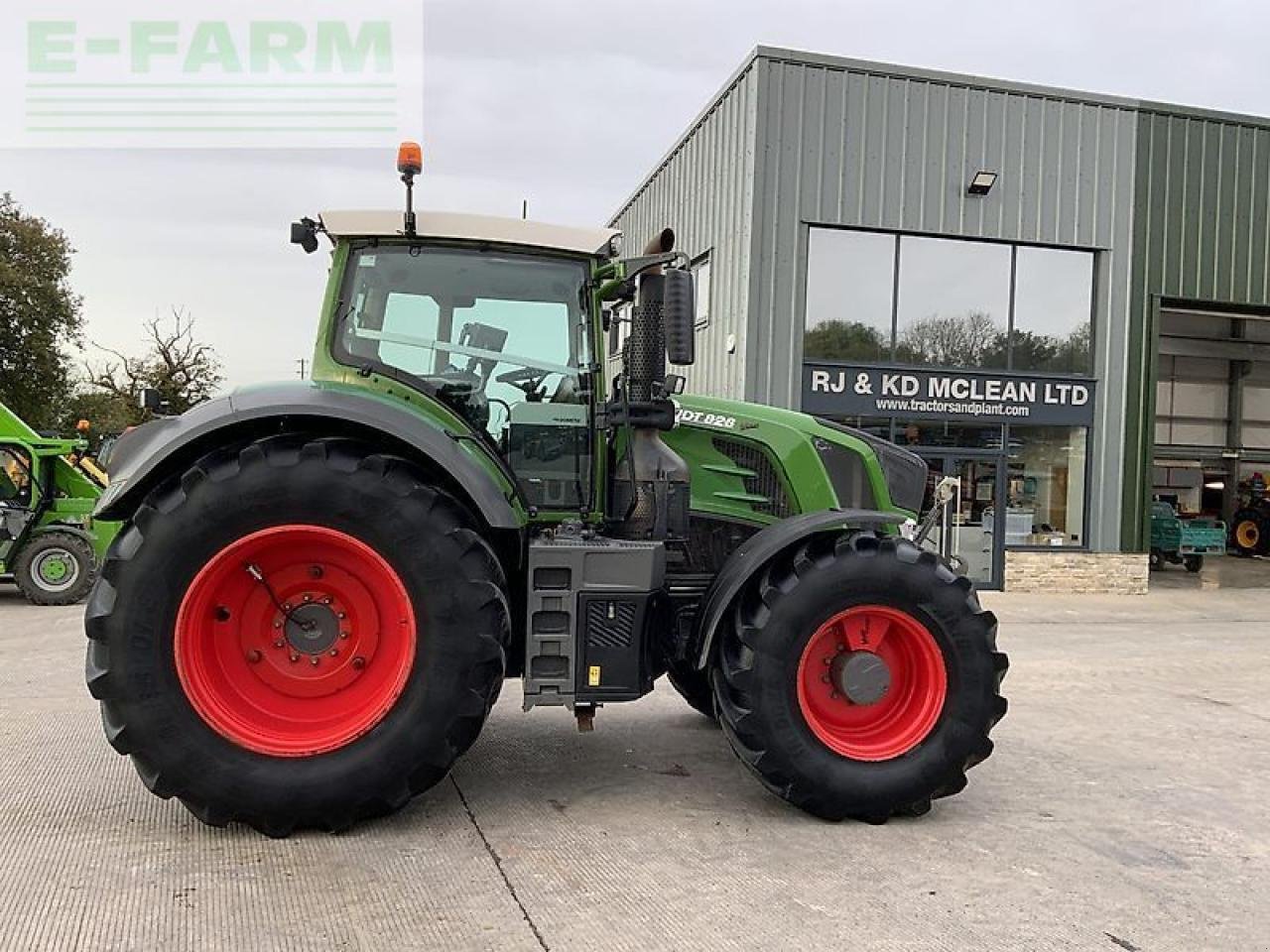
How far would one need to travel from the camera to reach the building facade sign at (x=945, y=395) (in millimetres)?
13547

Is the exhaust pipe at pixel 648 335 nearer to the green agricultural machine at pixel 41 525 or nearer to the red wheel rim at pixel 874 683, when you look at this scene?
the red wheel rim at pixel 874 683

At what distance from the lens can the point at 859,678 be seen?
4.42 meters

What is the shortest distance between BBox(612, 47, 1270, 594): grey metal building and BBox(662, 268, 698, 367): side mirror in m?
9.07

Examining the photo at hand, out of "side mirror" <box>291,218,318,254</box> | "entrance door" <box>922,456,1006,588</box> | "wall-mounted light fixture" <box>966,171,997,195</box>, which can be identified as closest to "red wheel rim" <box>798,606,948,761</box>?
"side mirror" <box>291,218,318,254</box>

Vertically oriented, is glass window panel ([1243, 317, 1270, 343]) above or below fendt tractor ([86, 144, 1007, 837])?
above

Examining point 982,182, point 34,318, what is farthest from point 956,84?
point 34,318

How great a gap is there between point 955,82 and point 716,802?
1177cm

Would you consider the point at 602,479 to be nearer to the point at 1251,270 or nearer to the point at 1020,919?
the point at 1020,919

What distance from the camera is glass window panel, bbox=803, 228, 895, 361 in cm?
1350

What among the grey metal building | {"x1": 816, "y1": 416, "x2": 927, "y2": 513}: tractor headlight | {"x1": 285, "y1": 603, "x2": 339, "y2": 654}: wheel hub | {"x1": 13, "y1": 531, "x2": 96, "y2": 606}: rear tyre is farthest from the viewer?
the grey metal building

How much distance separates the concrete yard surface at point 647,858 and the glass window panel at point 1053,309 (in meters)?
9.21

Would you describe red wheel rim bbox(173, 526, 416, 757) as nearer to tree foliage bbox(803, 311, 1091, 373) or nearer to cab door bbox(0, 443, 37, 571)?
cab door bbox(0, 443, 37, 571)

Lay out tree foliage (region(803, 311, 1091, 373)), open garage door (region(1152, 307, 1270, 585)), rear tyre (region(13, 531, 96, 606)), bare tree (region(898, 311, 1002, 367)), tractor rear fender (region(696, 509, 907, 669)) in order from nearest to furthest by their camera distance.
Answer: tractor rear fender (region(696, 509, 907, 669)) → rear tyre (region(13, 531, 96, 606)) → tree foliage (region(803, 311, 1091, 373)) → bare tree (region(898, 311, 1002, 367)) → open garage door (region(1152, 307, 1270, 585))

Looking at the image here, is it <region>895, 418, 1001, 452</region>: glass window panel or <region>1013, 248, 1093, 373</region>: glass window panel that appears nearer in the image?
<region>895, 418, 1001, 452</region>: glass window panel
